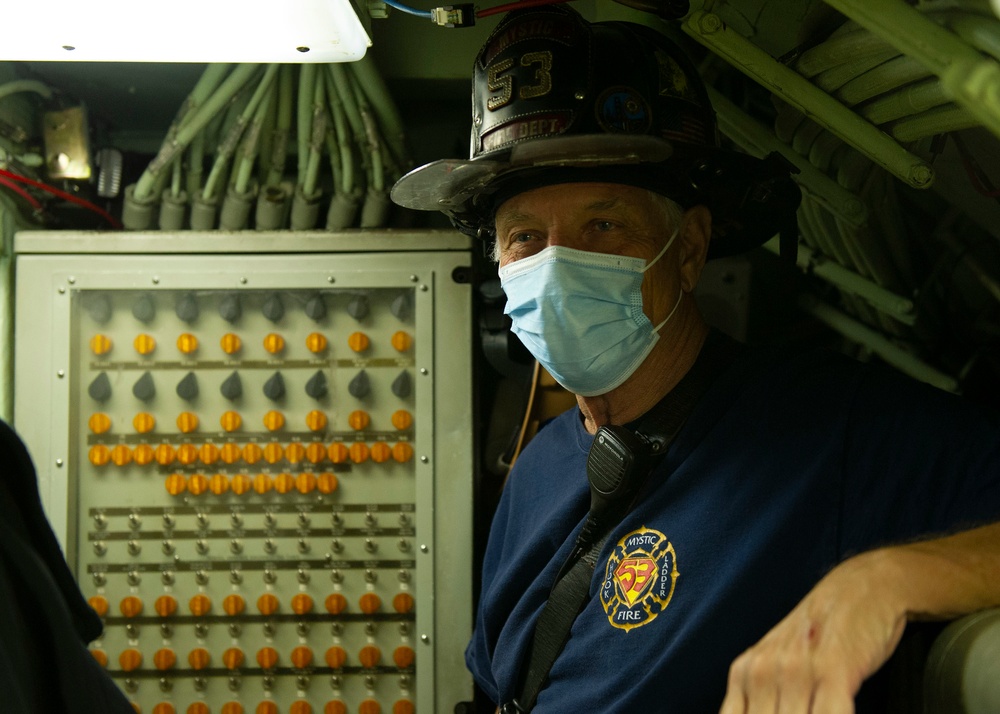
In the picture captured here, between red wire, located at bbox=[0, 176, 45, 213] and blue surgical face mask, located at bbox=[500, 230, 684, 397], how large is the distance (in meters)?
1.36

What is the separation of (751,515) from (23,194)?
181cm

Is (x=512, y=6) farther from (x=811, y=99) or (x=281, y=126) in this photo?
(x=281, y=126)

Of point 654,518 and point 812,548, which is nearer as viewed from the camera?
point 812,548

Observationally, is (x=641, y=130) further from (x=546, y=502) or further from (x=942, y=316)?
(x=942, y=316)

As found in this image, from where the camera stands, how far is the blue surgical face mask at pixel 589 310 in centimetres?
123

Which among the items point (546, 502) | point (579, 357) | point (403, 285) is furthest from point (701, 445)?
point (403, 285)

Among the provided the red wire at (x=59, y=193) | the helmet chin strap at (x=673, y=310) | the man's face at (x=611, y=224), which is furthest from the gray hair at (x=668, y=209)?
the red wire at (x=59, y=193)

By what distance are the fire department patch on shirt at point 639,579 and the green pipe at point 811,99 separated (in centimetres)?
66

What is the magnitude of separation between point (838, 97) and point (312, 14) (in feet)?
2.72

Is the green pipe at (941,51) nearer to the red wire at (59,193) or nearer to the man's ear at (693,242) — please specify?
the man's ear at (693,242)

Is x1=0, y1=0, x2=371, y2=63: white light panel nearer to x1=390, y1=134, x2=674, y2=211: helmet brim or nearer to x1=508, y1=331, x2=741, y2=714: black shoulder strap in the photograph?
x1=390, y1=134, x2=674, y2=211: helmet brim

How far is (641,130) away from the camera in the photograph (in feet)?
4.10

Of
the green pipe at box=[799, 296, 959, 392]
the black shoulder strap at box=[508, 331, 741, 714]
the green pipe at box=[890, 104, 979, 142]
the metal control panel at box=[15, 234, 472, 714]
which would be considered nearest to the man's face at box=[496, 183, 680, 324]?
the black shoulder strap at box=[508, 331, 741, 714]

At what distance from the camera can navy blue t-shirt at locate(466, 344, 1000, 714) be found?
3.21 feet
